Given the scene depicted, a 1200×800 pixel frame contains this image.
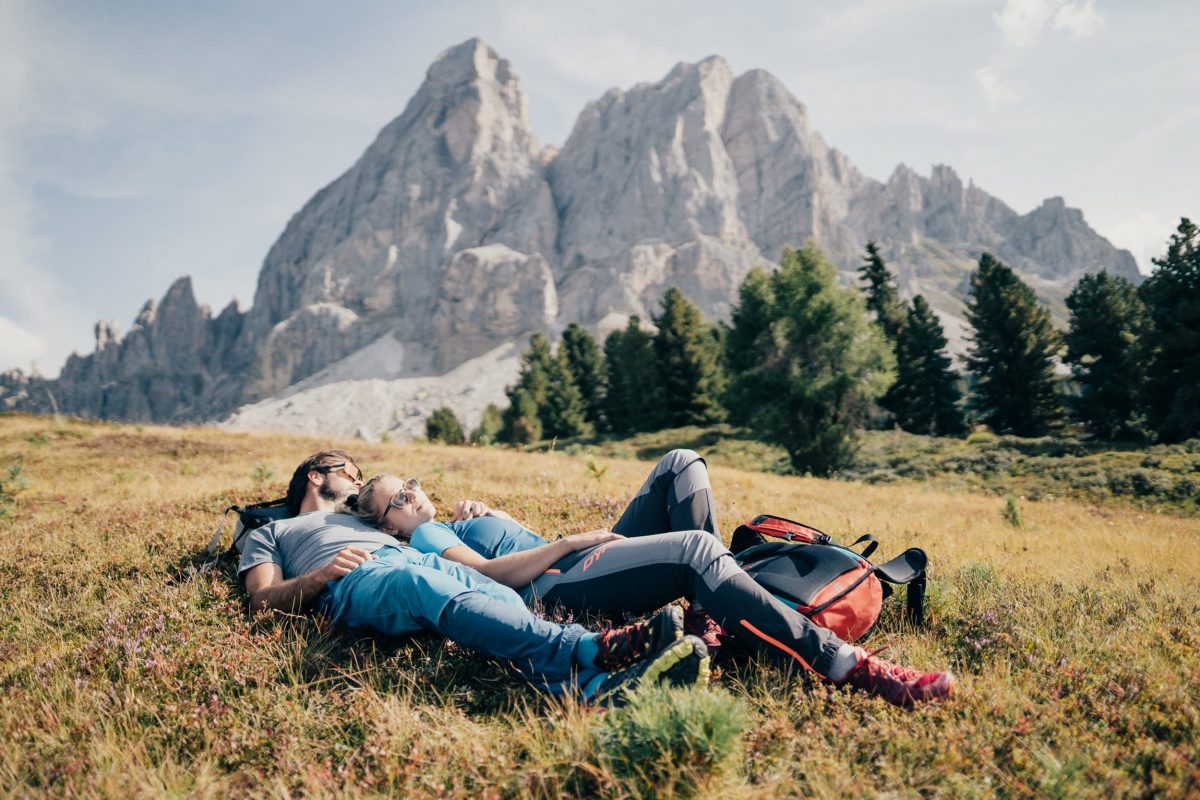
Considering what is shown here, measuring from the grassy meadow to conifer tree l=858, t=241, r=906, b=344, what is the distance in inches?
1650

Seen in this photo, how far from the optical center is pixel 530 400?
171 ft

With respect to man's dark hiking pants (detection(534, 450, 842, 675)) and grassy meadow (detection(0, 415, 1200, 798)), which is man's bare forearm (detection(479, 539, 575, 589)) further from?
grassy meadow (detection(0, 415, 1200, 798))

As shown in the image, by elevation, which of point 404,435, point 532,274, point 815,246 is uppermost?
point 532,274

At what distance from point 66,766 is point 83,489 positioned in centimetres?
974

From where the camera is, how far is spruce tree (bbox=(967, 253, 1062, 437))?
36.5 meters

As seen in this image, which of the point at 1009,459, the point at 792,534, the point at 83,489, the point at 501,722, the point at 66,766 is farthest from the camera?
the point at 1009,459

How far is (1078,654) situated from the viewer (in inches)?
143

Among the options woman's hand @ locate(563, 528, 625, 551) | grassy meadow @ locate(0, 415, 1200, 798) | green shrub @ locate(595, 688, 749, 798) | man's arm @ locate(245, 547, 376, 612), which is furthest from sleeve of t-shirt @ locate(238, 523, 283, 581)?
green shrub @ locate(595, 688, 749, 798)

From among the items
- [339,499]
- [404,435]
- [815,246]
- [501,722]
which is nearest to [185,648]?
[339,499]

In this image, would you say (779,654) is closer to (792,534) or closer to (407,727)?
(792,534)

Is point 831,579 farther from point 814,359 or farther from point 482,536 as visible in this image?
point 814,359

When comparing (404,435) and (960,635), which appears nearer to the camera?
(960,635)

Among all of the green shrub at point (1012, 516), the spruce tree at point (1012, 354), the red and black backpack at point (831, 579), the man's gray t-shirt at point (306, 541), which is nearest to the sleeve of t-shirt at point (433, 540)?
the man's gray t-shirt at point (306, 541)

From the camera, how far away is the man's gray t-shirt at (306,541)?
4203mm
